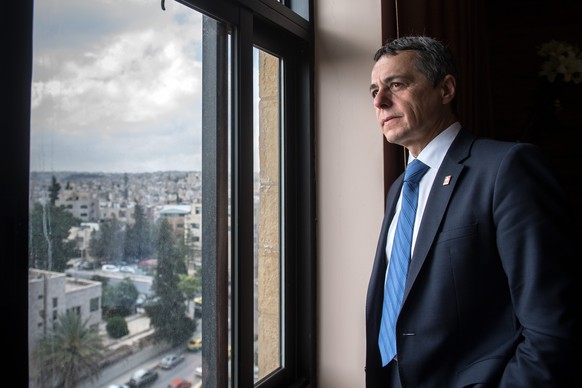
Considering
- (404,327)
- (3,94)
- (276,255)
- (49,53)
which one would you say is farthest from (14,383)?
(276,255)

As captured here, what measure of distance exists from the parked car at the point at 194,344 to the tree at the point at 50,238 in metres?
0.49

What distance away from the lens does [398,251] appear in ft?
4.10

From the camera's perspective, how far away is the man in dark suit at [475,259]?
3.08 feet

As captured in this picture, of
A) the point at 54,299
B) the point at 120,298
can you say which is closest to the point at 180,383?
the point at 120,298

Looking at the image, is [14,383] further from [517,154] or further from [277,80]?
[277,80]

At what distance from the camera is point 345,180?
73.0 inches

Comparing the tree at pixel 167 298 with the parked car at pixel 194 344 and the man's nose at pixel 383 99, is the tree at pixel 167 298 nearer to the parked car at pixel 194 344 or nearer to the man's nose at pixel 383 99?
the parked car at pixel 194 344

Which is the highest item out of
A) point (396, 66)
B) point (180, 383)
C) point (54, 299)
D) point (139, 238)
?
point (396, 66)

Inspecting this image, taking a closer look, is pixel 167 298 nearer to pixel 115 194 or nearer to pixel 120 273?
pixel 120 273

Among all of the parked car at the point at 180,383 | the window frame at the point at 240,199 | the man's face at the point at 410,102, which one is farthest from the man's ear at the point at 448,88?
the parked car at the point at 180,383

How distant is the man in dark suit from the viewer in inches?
37.0

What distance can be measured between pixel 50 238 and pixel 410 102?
971 millimetres

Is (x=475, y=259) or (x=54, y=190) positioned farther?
(x=475, y=259)

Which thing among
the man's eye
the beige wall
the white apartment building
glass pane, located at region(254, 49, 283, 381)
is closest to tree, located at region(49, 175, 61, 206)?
the white apartment building
